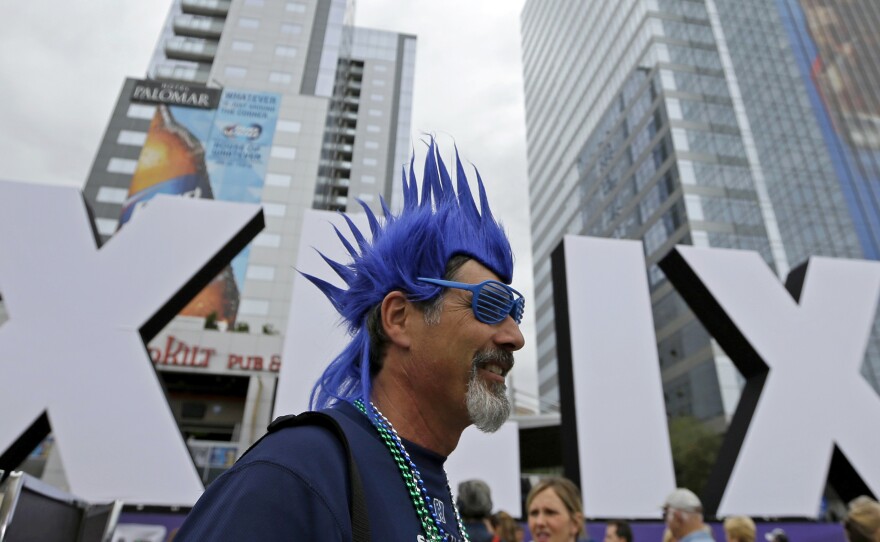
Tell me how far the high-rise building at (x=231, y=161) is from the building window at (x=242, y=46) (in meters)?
0.09

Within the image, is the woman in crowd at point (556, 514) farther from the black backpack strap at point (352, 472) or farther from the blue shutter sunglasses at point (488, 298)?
the black backpack strap at point (352, 472)

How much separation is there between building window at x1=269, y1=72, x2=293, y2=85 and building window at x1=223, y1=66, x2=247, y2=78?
241 centimetres

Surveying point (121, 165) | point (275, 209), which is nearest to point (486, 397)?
point (275, 209)

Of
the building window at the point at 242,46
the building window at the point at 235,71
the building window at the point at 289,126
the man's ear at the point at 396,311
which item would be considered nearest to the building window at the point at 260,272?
the building window at the point at 289,126

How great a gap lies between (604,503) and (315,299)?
184 inches

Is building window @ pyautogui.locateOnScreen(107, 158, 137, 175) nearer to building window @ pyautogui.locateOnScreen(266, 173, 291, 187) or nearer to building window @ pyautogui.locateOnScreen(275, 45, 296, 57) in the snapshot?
building window @ pyautogui.locateOnScreen(266, 173, 291, 187)

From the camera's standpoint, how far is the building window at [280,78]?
1778 inches

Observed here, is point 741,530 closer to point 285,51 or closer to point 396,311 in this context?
point 396,311

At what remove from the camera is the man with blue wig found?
Answer: 908 millimetres

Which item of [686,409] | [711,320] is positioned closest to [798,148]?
[686,409]

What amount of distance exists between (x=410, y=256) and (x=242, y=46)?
52877 mm

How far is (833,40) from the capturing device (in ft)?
157

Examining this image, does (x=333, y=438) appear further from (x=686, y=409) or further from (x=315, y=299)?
(x=686, y=409)

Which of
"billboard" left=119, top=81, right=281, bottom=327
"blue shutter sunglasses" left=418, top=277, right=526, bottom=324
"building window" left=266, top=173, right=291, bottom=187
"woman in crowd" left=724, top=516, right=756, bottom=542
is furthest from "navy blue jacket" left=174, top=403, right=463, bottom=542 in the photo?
"building window" left=266, top=173, right=291, bottom=187
